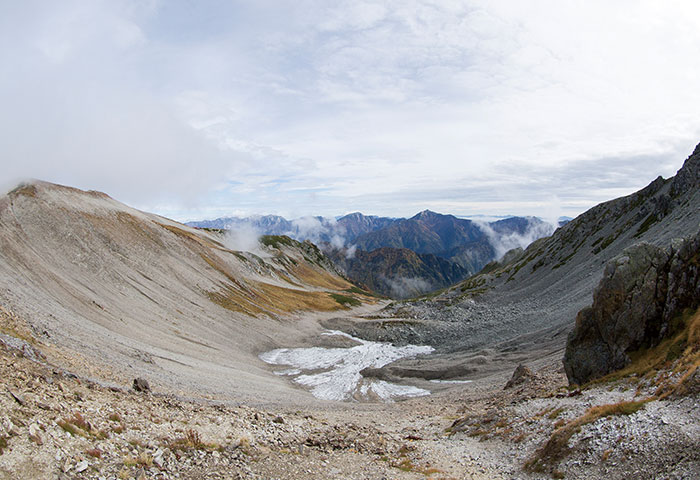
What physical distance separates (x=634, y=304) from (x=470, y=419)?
1617cm

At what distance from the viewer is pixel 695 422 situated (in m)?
16.0

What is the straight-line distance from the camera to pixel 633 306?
98.4ft

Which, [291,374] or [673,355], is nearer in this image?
[673,355]

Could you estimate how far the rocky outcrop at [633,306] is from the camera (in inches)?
1107

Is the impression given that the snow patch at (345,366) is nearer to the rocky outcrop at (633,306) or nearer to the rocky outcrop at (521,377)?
the rocky outcrop at (521,377)

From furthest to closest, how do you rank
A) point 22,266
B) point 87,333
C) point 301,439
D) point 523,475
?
point 22,266 < point 87,333 < point 301,439 < point 523,475

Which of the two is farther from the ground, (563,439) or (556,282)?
(563,439)

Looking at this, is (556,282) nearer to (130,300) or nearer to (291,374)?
(291,374)

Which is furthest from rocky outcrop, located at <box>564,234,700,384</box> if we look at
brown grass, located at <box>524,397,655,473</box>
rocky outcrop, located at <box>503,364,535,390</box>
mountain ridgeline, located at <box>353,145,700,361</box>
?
mountain ridgeline, located at <box>353,145,700,361</box>

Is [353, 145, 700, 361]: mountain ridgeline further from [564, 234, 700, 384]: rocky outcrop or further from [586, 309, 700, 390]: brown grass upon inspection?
[586, 309, 700, 390]: brown grass

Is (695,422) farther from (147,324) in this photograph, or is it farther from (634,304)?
(147,324)

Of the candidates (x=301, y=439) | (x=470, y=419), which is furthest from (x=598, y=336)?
(x=301, y=439)

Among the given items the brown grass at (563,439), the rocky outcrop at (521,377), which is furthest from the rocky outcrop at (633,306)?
the brown grass at (563,439)

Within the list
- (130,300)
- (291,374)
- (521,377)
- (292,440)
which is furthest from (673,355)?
(130,300)
